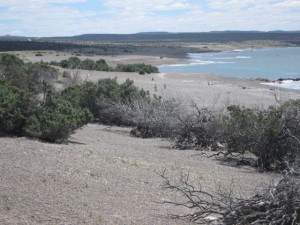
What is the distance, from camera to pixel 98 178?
901 cm

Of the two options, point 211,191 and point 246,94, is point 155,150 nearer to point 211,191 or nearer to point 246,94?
point 211,191

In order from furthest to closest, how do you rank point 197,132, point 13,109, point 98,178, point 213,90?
point 213,90
point 197,132
point 13,109
point 98,178

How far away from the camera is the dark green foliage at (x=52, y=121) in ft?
41.1

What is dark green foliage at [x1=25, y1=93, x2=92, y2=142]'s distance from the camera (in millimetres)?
12539

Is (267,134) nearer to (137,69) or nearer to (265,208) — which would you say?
(265,208)

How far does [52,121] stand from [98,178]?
4.02 metres

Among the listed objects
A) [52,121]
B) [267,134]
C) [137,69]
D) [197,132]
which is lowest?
[137,69]

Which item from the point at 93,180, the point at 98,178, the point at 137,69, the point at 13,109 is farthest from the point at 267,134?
the point at 137,69

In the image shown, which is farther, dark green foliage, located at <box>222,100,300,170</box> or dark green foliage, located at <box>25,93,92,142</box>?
dark green foliage, located at <box>25,93,92,142</box>

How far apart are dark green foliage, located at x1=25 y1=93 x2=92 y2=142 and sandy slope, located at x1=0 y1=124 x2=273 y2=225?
396 millimetres

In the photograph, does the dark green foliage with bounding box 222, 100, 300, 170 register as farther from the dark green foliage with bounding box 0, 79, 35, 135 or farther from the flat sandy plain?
the dark green foliage with bounding box 0, 79, 35, 135

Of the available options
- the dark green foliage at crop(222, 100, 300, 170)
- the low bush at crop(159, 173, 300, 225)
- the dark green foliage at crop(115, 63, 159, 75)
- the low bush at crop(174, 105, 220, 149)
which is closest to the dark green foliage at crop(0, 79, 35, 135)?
the low bush at crop(174, 105, 220, 149)

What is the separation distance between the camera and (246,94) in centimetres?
3216

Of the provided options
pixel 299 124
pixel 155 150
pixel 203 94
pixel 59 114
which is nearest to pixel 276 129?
pixel 299 124
